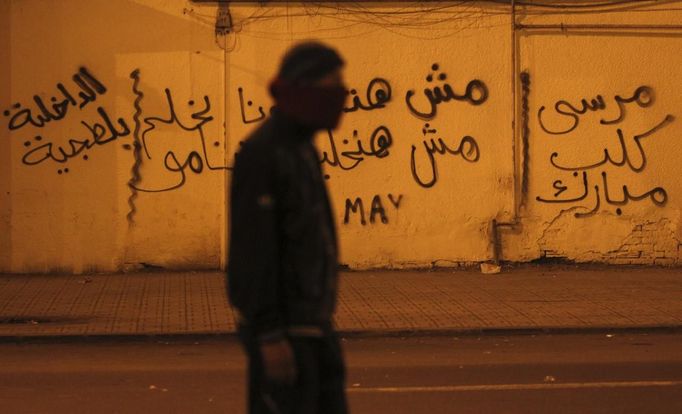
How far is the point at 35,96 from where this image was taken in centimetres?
1432

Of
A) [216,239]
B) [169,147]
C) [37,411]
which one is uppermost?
[169,147]

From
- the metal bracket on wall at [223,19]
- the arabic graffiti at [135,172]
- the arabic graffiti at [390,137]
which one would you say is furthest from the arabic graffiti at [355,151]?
the arabic graffiti at [135,172]

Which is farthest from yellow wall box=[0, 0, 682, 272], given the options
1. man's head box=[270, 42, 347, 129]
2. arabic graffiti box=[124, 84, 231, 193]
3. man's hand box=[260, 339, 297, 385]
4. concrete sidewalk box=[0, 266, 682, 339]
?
man's hand box=[260, 339, 297, 385]

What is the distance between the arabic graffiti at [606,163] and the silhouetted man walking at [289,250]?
1093 centimetres

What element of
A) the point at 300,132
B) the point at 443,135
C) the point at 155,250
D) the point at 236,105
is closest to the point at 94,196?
the point at 155,250

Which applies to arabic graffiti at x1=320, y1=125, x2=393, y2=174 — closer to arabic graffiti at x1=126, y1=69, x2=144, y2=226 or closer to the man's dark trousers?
arabic graffiti at x1=126, y1=69, x2=144, y2=226

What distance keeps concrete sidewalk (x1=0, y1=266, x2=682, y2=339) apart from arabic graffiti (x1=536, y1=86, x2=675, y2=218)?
35.4 inches

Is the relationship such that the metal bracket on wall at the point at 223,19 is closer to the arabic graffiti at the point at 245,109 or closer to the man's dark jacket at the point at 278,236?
the arabic graffiti at the point at 245,109

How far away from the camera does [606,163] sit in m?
14.9

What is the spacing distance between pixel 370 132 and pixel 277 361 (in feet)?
35.6

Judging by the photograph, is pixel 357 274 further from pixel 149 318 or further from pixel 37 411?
pixel 37 411

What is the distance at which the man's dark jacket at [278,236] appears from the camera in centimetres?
405

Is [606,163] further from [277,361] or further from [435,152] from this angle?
[277,361]

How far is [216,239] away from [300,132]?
10.5 metres
